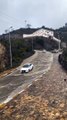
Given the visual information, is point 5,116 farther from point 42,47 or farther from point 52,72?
point 42,47

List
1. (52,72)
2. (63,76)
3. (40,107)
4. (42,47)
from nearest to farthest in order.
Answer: (40,107) → (63,76) → (52,72) → (42,47)

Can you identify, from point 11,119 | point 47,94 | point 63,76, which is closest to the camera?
point 11,119

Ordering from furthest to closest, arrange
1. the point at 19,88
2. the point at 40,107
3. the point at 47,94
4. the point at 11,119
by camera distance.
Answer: the point at 19,88
the point at 47,94
the point at 40,107
the point at 11,119

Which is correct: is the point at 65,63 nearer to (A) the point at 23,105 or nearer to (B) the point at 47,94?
(B) the point at 47,94

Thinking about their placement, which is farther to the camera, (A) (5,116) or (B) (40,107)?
(B) (40,107)

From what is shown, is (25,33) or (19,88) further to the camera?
(25,33)

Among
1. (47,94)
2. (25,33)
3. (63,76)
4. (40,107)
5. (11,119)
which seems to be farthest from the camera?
(25,33)

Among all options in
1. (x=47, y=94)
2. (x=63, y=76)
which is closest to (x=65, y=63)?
(x=63, y=76)

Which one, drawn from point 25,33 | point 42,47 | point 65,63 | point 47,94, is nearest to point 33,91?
point 47,94

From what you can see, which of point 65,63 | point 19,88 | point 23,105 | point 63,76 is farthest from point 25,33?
point 23,105
